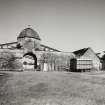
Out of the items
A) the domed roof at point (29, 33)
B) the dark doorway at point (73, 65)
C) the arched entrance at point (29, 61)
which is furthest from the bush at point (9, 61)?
the dark doorway at point (73, 65)

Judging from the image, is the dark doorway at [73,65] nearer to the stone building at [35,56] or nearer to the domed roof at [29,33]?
the stone building at [35,56]

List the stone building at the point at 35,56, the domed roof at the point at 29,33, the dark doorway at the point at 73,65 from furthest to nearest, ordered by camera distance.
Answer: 1. the domed roof at the point at 29,33
2. the dark doorway at the point at 73,65
3. the stone building at the point at 35,56

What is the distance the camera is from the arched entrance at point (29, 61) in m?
31.6

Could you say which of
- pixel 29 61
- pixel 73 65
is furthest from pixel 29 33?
pixel 73 65

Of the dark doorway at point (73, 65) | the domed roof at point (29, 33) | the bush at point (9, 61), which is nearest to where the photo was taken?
the bush at point (9, 61)

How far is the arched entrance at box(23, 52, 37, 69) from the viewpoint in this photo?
31.6 metres

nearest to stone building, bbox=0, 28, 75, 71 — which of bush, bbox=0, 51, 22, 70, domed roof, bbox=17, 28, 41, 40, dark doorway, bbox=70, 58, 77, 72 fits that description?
domed roof, bbox=17, 28, 41, 40

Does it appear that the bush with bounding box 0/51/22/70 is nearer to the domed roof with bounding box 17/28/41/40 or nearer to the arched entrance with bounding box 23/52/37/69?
the arched entrance with bounding box 23/52/37/69

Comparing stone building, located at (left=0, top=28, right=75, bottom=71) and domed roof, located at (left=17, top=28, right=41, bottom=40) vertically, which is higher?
domed roof, located at (left=17, top=28, right=41, bottom=40)

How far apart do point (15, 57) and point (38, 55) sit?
18.2 feet

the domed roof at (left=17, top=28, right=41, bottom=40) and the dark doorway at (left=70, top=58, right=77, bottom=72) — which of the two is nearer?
the dark doorway at (left=70, top=58, right=77, bottom=72)

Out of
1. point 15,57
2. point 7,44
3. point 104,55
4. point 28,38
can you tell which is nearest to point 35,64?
point 15,57

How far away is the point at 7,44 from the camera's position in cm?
3872

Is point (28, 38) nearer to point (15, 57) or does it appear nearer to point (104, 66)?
point (15, 57)
